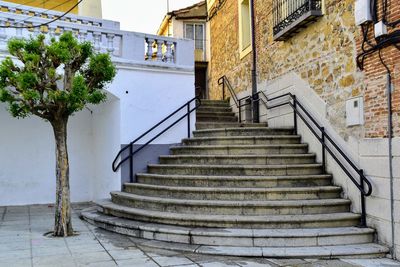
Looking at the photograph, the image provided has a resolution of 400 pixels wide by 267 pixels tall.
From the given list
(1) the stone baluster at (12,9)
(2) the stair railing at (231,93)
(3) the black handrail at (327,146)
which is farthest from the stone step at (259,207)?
(2) the stair railing at (231,93)

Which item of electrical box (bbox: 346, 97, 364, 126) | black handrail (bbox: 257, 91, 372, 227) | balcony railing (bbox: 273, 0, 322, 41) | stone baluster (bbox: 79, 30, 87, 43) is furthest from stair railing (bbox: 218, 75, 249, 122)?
electrical box (bbox: 346, 97, 364, 126)

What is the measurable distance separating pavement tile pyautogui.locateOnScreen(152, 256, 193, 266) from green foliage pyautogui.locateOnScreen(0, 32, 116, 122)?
96.2 inches

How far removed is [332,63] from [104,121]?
16.3 feet

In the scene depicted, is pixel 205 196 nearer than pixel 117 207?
Yes

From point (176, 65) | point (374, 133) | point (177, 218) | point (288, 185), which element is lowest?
point (177, 218)

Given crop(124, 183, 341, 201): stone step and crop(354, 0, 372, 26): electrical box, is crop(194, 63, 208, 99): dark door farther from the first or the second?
crop(354, 0, 372, 26): electrical box

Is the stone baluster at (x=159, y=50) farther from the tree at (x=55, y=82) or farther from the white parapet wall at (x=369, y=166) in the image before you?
the white parapet wall at (x=369, y=166)

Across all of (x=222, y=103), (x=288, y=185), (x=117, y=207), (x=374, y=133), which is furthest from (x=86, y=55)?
(x=222, y=103)

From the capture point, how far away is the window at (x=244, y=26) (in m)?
11.1

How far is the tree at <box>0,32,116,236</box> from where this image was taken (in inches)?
215

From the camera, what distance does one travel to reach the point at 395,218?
194 inches

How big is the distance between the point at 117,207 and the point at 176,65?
350cm

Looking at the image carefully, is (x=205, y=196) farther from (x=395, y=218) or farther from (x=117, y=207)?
(x=395, y=218)

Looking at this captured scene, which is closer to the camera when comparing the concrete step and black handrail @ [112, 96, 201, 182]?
the concrete step
